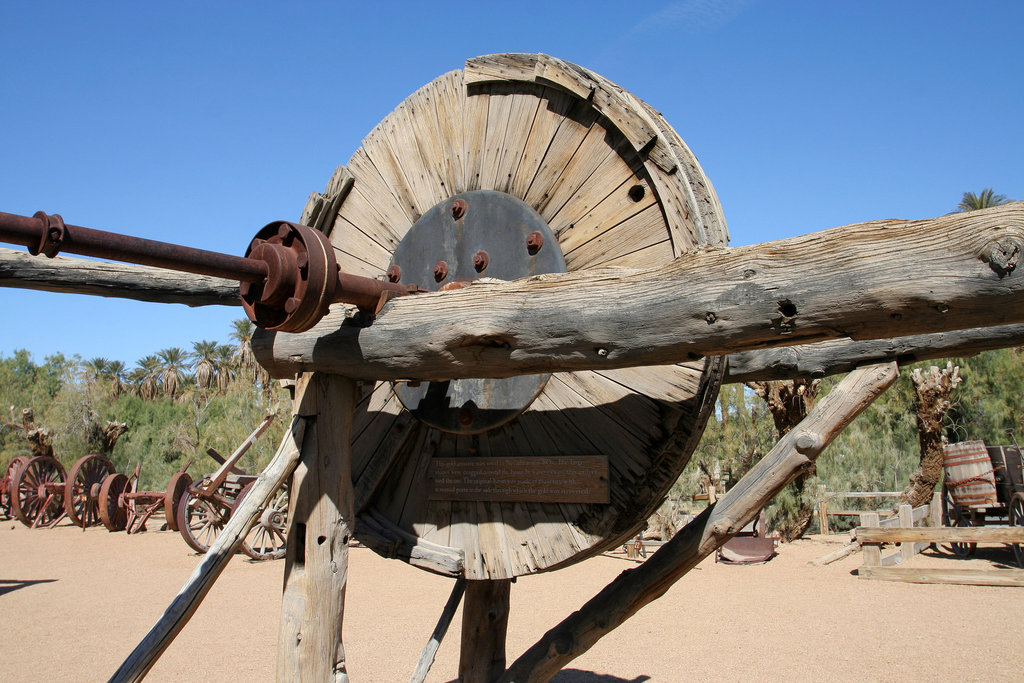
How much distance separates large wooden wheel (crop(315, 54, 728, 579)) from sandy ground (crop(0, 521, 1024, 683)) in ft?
11.8

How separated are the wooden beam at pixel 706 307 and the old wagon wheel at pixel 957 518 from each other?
11.7m

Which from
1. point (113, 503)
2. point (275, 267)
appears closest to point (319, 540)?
point (275, 267)

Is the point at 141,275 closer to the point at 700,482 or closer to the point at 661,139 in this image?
the point at 661,139

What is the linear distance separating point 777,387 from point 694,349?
38.0 ft

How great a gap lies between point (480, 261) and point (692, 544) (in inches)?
51.6

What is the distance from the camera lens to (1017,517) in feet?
39.7

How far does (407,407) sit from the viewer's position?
315 cm

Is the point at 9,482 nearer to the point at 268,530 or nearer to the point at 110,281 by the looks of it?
the point at 268,530

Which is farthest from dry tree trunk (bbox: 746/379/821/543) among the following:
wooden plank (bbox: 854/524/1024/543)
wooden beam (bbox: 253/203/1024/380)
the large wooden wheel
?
wooden beam (bbox: 253/203/1024/380)

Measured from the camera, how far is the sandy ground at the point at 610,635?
6.36 meters

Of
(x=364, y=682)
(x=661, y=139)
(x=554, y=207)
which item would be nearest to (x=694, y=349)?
(x=661, y=139)

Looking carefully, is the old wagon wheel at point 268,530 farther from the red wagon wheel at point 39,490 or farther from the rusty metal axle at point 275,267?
the rusty metal axle at point 275,267

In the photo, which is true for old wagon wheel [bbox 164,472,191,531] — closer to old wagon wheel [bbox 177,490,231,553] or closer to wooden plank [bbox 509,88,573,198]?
old wagon wheel [bbox 177,490,231,553]

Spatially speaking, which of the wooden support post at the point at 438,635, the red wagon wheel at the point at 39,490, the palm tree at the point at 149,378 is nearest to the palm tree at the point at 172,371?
the palm tree at the point at 149,378
